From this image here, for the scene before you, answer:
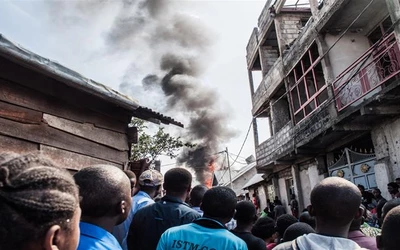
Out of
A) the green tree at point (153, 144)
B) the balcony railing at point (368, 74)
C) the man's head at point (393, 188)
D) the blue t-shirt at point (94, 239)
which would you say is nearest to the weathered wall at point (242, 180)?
the green tree at point (153, 144)

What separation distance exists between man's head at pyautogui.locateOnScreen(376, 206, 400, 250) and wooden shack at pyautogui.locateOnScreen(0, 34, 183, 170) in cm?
309

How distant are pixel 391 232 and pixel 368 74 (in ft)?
27.1

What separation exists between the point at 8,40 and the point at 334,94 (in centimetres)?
836

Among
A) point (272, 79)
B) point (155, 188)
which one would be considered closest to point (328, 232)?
point (155, 188)

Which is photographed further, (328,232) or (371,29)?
(371,29)

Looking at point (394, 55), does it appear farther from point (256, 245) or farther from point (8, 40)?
point (8, 40)

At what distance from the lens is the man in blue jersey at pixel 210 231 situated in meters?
1.88

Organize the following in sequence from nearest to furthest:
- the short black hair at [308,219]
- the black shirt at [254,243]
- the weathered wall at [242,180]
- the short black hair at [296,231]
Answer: the short black hair at [296,231] → the black shirt at [254,243] → the short black hair at [308,219] → the weathered wall at [242,180]

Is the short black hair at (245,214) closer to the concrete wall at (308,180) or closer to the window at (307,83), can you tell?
the window at (307,83)

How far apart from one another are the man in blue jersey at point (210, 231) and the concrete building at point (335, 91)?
608cm

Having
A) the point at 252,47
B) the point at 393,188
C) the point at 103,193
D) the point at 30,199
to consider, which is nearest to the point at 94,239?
the point at 103,193

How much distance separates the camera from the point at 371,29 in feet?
31.4

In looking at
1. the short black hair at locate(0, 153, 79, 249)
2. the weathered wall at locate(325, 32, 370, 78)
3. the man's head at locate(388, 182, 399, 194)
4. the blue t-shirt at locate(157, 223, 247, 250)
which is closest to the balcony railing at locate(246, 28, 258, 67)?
the weathered wall at locate(325, 32, 370, 78)

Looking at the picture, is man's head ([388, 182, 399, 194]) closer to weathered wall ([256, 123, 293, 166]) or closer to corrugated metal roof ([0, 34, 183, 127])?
weathered wall ([256, 123, 293, 166])
